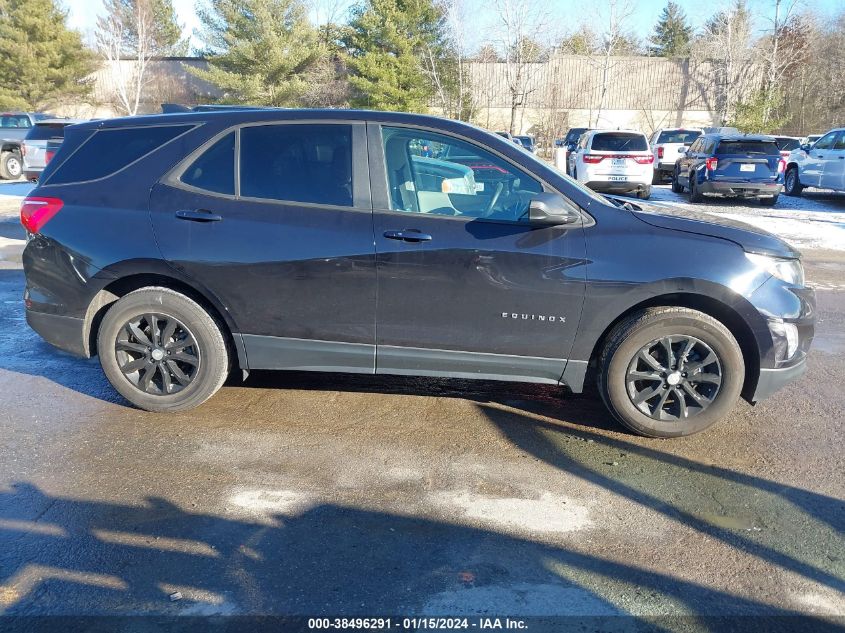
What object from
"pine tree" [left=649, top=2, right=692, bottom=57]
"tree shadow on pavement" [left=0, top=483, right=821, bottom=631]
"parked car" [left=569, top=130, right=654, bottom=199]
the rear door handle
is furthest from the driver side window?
"pine tree" [left=649, top=2, right=692, bottom=57]

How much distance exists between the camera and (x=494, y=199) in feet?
13.4

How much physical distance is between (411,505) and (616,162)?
15362 millimetres

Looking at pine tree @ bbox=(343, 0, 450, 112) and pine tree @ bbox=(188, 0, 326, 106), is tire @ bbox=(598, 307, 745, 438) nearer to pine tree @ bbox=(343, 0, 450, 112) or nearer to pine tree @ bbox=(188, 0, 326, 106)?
pine tree @ bbox=(343, 0, 450, 112)

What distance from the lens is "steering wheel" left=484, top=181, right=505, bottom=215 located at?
4.04 meters

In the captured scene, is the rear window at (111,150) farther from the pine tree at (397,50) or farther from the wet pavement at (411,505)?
the pine tree at (397,50)

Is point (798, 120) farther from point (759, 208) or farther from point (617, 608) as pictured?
point (617, 608)

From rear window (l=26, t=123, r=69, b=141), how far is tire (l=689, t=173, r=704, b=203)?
53.9 feet

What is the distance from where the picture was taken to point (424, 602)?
267 centimetres

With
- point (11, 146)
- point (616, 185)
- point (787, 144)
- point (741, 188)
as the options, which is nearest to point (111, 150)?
point (616, 185)

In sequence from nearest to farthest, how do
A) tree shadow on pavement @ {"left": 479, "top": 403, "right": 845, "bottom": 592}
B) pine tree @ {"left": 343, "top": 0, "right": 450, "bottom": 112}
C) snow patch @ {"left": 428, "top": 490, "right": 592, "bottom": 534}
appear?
tree shadow on pavement @ {"left": 479, "top": 403, "right": 845, "bottom": 592} → snow patch @ {"left": 428, "top": 490, "right": 592, "bottom": 534} → pine tree @ {"left": 343, "top": 0, "right": 450, "bottom": 112}

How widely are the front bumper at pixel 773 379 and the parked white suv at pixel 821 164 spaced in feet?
48.1

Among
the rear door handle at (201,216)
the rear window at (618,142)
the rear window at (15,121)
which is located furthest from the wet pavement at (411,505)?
the rear window at (15,121)

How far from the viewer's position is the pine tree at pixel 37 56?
3741 cm

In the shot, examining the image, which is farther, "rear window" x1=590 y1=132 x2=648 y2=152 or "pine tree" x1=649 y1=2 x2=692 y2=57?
"pine tree" x1=649 y1=2 x2=692 y2=57
